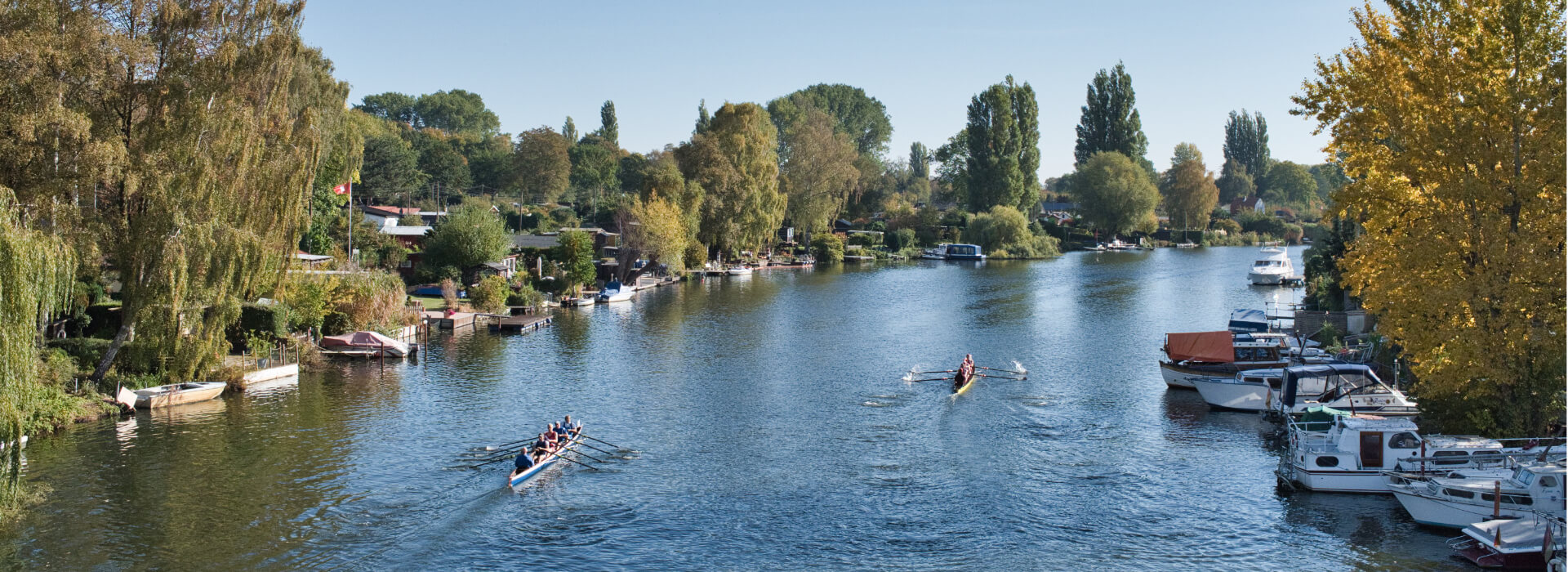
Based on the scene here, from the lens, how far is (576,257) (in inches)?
3258

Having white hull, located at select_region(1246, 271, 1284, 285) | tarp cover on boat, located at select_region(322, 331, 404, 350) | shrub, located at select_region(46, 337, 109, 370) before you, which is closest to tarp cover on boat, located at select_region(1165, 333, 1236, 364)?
tarp cover on boat, located at select_region(322, 331, 404, 350)

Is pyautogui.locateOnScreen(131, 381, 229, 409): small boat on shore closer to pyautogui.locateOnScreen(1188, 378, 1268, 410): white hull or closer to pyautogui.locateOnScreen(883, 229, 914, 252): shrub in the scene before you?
pyautogui.locateOnScreen(1188, 378, 1268, 410): white hull

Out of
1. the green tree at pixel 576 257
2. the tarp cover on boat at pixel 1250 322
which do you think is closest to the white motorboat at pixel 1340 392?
the tarp cover on boat at pixel 1250 322

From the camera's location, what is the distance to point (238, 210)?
39094 millimetres

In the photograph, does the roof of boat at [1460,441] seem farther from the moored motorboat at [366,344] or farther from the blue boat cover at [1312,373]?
the moored motorboat at [366,344]

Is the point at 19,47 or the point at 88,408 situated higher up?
the point at 19,47

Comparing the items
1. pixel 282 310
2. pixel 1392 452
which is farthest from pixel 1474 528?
pixel 282 310

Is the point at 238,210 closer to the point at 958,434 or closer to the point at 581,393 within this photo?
the point at 581,393

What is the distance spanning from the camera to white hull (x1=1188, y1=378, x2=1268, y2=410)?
134 feet

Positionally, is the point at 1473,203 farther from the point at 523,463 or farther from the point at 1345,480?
the point at 523,463

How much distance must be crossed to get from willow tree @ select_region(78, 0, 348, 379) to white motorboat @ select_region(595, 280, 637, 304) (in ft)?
133

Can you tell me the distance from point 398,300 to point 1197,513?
144 ft

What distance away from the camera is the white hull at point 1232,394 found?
40719mm

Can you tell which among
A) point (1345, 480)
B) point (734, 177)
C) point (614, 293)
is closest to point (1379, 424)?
point (1345, 480)
